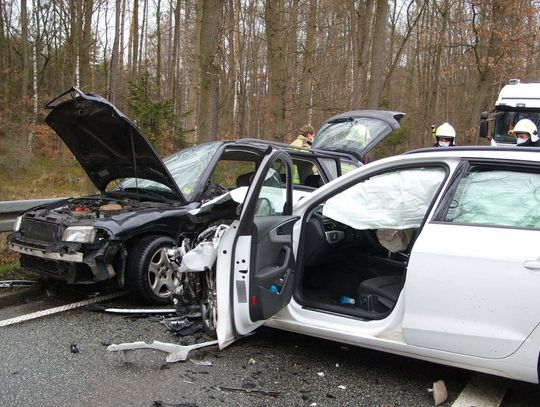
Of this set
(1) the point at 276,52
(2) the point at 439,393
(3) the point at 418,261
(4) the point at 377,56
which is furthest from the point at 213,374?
(4) the point at 377,56

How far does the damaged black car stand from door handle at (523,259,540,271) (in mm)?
2674

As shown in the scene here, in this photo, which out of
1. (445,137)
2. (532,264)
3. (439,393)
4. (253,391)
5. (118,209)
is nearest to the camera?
(532,264)

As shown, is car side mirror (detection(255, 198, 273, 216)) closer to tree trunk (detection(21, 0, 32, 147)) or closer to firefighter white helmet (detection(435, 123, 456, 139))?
firefighter white helmet (detection(435, 123, 456, 139))

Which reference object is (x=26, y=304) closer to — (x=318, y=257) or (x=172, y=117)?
(x=318, y=257)

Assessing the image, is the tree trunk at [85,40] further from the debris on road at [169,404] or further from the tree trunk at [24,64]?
the debris on road at [169,404]

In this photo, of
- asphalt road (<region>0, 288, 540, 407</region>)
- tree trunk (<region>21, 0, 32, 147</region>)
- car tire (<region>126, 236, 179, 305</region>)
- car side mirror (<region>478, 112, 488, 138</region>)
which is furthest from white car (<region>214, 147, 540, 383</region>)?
tree trunk (<region>21, 0, 32, 147</region>)

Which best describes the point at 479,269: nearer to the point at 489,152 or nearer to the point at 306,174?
the point at 489,152

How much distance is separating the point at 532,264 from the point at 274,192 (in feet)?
6.20

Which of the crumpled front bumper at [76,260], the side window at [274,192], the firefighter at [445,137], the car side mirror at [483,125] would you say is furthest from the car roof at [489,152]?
the car side mirror at [483,125]

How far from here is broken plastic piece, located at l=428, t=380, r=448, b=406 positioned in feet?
11.0

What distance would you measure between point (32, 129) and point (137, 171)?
70.6 ft

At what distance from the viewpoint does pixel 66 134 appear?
18.9ft

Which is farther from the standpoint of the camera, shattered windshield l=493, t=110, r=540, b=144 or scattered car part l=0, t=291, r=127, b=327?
shattered windshield l=493, t=110, r=540, b=144

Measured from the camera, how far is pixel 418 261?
335 centimetres
